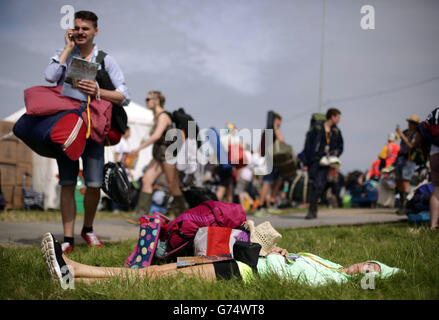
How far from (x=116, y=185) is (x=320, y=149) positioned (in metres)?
4.49

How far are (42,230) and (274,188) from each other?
6.12 metres

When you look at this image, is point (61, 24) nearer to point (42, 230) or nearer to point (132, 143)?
point (42, 230)

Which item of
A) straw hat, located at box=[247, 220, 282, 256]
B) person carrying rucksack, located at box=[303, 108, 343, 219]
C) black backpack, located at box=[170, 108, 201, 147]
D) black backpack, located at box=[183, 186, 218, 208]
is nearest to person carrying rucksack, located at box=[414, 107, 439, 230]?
person carrying rucksack, located at box=[303, 108, 343, 219]

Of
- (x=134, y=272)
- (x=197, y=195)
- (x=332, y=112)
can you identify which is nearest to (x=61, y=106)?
(x=134, y=272)

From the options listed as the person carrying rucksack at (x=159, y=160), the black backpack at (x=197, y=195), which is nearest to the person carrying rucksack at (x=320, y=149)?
the person carrying rucksack at (x=159, y=160)

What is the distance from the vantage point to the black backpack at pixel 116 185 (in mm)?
3703

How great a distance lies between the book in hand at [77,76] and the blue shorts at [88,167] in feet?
1.39

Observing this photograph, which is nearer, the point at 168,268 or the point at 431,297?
the point at 431,297

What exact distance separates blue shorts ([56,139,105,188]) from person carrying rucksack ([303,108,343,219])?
4530mm

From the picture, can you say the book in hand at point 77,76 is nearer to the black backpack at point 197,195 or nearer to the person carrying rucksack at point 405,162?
the black backpack at point 197,195

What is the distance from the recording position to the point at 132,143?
38.7ft

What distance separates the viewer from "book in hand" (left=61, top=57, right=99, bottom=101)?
335cm

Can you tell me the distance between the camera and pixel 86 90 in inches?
135
